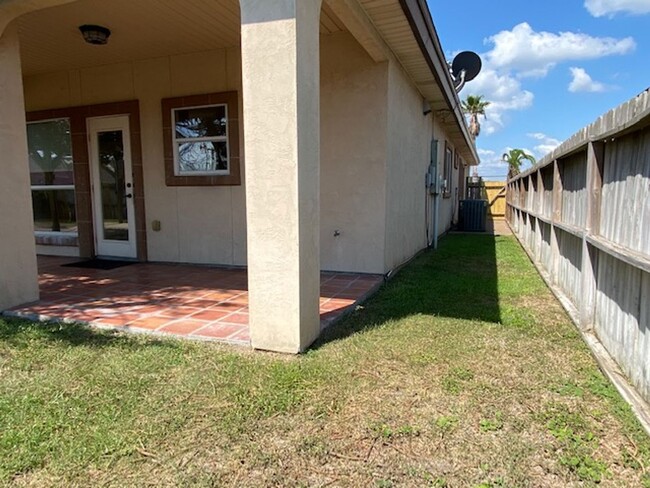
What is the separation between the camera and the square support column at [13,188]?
12.5 feet

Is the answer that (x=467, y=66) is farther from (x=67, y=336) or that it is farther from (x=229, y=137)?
(x=67, y=336)

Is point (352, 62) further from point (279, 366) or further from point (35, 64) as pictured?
point (35, 64)

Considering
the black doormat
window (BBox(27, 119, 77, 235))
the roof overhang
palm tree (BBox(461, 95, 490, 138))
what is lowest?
the black doormat

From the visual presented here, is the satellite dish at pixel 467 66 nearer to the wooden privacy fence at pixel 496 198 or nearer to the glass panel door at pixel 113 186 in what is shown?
the glass panel door at pixel 113 186

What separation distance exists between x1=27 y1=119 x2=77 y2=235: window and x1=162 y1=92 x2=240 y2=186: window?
6.70 feet

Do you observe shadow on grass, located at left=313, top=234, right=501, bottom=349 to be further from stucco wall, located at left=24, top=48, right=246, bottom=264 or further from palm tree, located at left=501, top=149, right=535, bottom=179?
palm tree, located at left=501, top=149, right=535, bottom=179

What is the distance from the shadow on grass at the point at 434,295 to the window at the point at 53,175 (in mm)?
5562

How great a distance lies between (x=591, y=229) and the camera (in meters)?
3.22

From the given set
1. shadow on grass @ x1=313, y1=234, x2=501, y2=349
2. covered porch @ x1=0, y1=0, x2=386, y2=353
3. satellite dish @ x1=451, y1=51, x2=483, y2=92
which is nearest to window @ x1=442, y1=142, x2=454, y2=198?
satellite dish @ x1=451, y1=51, x2=483, y2=92

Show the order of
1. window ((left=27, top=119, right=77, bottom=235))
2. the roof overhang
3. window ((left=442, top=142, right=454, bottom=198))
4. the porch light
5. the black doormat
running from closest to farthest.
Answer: the roof overhang
the porch light
the black doormat
window ((left=27, top=119, right=77, bottom=235))
window ((left=442, top=142, right=454, bottom=198))

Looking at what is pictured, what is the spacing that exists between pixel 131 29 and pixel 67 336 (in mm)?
3814

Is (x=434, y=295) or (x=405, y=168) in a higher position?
(x=405, y=168)

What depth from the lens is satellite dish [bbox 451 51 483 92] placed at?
9841mm

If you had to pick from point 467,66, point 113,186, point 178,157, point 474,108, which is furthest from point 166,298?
→ point 474,108
